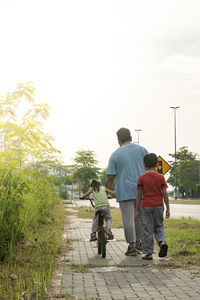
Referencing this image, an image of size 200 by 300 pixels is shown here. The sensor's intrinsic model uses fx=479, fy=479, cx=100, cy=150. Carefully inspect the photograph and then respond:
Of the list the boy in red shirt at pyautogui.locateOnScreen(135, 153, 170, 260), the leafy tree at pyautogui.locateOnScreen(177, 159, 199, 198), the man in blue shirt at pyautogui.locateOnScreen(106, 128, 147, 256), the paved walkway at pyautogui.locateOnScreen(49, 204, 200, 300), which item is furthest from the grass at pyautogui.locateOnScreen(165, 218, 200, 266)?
the leafy tree at pyautogui.locateOnScreen(177, 159, 199, 198)

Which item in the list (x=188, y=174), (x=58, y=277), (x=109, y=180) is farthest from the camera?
(x=188, y=174)

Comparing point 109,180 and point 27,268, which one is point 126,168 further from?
point 27,268

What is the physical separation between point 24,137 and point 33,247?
2.04 meters

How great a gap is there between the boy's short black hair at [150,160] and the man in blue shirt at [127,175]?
494mm

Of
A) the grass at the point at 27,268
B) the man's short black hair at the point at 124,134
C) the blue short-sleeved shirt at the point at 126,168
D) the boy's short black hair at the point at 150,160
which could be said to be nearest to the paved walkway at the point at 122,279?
the grass at the point at 27,268

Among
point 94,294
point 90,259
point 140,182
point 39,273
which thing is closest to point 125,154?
point 140,182

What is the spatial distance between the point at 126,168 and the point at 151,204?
3.02 feet

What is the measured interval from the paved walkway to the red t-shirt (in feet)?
2.87

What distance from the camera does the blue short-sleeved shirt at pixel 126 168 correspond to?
7867 mm

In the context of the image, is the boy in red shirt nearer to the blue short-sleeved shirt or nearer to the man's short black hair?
the blue short-sleeved shirt

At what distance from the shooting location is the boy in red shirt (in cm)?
722

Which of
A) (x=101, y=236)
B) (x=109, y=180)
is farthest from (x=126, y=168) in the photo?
(x=101, y=236)

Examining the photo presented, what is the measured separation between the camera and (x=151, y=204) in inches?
287

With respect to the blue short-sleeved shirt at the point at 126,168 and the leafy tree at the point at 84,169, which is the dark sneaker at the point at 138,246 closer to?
the blue short-sleeved shirt at the point at 126,168
